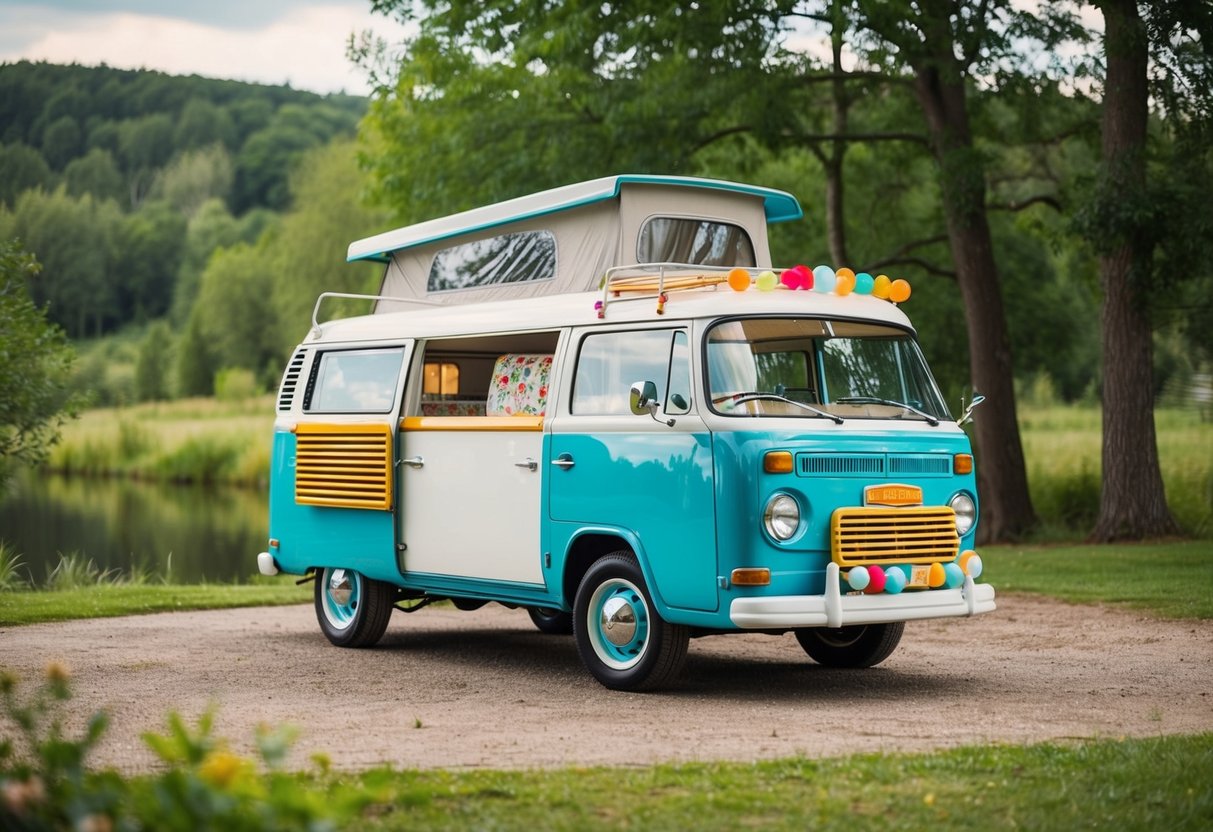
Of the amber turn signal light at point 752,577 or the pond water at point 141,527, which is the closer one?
the amber turn signal light at point 752,577

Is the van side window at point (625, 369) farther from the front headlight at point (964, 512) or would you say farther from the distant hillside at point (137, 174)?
the distant hillside at point (137, 174)

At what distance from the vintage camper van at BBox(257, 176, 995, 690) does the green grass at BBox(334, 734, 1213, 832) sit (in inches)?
78.0

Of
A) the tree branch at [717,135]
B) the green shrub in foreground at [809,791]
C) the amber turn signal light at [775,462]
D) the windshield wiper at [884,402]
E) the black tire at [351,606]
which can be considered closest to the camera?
the green shrub in foreground at [809,791]

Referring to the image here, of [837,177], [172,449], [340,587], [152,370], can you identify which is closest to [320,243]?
[152,370]

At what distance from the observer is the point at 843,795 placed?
6117 mm

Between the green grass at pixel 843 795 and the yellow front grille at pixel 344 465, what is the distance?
5.09m

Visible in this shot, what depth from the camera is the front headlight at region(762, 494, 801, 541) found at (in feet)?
28.4

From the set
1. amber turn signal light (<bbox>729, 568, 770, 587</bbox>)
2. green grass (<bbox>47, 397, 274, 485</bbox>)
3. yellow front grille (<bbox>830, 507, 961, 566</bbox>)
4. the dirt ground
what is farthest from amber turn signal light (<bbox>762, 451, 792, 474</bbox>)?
green grass (<bbox>47, 397, 274, 485</bbox>)

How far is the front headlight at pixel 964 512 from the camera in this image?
959cm

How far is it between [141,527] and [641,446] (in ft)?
67.0

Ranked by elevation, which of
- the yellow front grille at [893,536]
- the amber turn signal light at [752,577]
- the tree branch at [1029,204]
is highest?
the tree branch at [1029,204]

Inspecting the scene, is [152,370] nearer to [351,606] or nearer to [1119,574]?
[1119,574]

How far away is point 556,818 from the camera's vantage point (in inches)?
225

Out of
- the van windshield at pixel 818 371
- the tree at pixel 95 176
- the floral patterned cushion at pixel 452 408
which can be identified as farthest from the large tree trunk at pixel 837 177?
the tree at pixel 95 176
